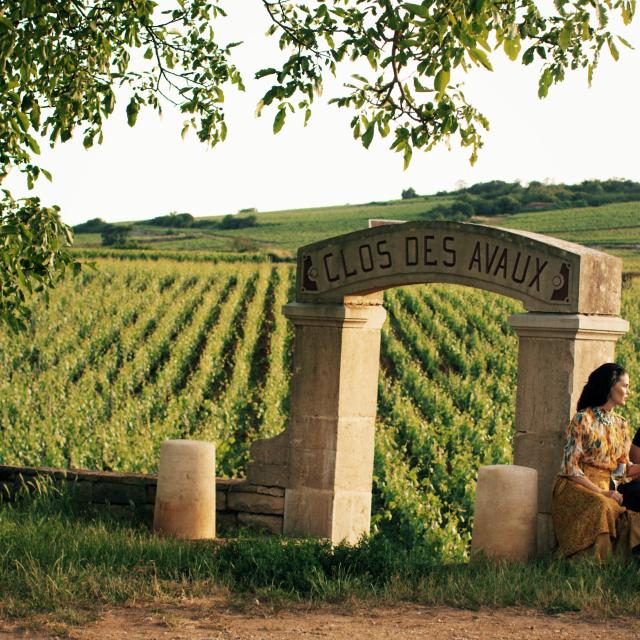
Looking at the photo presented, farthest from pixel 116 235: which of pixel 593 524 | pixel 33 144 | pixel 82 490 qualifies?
pixel 593 524

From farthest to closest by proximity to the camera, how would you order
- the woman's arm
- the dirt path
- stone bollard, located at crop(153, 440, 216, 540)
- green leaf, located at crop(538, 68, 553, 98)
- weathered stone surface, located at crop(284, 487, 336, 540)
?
weathered stone surface, located at crop(284, 487, 336, 540)
stone bollard, located at crop(153, 440, 216, 540)
green leaf, located at crop(538, 68, 553, 98)
the woman's arm
the dirt path

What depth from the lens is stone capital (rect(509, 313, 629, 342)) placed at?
8.36 m

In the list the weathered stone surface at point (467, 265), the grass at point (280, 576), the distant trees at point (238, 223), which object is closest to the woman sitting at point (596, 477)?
the grass at point (280, 576)

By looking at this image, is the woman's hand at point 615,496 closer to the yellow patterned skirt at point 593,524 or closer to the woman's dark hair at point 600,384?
the yellow patterned skirt at point 593,524

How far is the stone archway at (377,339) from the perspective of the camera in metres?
8.48

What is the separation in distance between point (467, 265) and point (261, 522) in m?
3.00

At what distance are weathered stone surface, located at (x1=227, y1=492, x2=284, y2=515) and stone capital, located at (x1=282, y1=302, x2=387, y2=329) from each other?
5.24 feet

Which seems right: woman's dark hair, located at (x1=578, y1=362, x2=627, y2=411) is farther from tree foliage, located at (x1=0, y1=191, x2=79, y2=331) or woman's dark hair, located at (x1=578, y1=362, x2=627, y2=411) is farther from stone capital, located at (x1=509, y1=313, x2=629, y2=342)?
tree foliage, located at (x1=0, y1=191, x2=79, y2=331)

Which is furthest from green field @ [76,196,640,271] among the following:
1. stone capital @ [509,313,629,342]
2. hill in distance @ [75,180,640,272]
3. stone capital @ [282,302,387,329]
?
stone capital @ [509,313,629,342]

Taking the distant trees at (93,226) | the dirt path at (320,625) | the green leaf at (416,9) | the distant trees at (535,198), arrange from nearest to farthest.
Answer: the dirt path at (320,625)
the green leaf at (416,9)
the distant trees at (535,198)
the distant trees at (93,226)

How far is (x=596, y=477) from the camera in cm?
807

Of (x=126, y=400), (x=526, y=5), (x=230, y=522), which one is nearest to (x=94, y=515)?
(x=230, y=522)

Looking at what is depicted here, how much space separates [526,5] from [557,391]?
300cm

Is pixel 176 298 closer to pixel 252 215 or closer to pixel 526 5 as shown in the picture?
pixel 526 5
